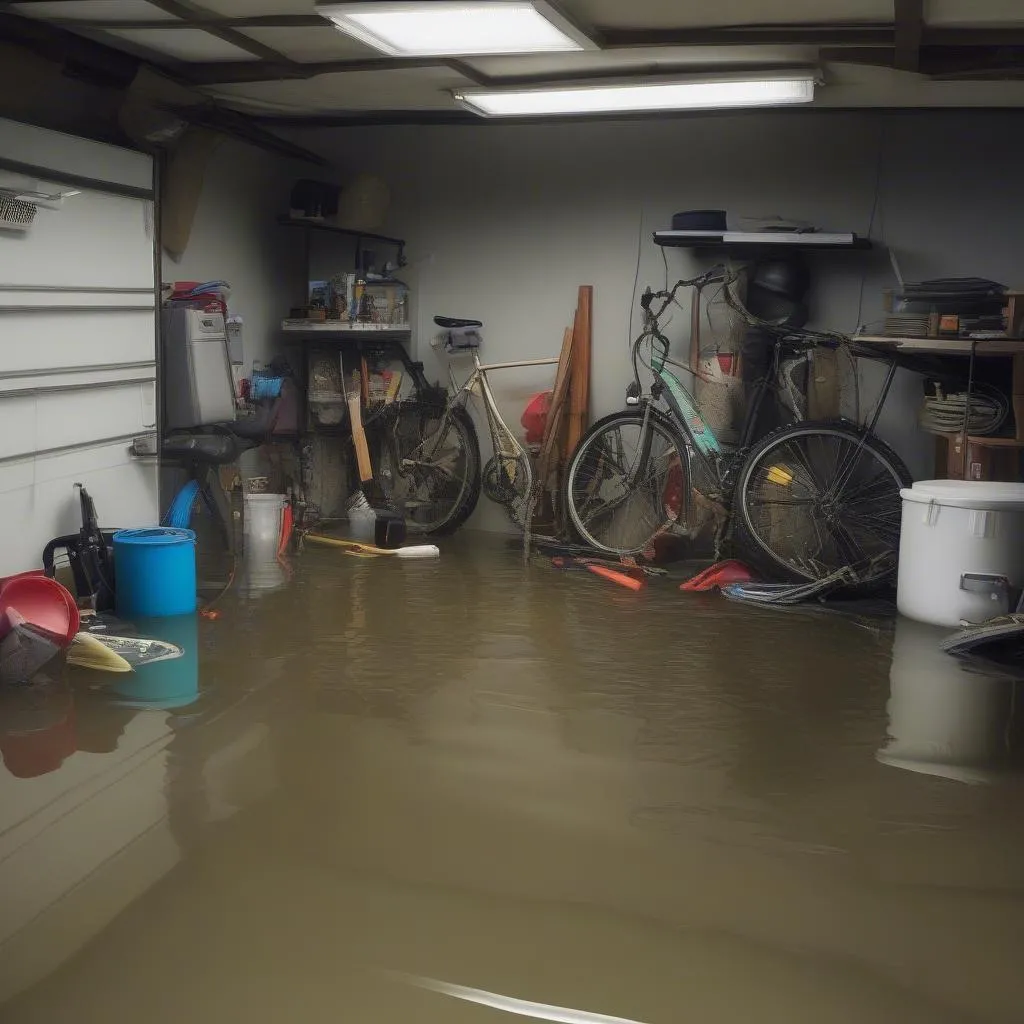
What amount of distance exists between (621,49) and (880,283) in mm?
2374

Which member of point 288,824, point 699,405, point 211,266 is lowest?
point 288,824

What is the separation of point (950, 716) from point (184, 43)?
4041 mm

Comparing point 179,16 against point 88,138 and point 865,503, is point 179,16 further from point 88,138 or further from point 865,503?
point 865,503

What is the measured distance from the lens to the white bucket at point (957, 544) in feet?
15.8

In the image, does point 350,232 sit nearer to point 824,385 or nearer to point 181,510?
point 181,510

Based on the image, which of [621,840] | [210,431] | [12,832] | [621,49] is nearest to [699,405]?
[621,49]

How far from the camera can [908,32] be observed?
4.25 meters

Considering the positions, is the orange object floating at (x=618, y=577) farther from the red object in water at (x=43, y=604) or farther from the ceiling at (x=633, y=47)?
the red object in water at (x=43, y=604)

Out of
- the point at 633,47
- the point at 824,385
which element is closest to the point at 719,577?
the point at 824,385

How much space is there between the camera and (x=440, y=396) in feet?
23.4

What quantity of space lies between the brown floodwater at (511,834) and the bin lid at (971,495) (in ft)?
2.20

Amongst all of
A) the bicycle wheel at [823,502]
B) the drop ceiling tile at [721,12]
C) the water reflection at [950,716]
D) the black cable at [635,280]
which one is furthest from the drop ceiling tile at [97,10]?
the water reflection at [950,716]

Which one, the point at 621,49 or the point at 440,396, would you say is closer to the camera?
the point at 621,49

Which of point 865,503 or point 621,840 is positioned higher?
point 865,503
